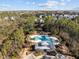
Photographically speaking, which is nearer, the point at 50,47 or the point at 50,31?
the point at 50,47

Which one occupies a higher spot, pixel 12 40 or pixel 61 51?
pixel 12 40

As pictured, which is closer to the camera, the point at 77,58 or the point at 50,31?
the point at 77,58

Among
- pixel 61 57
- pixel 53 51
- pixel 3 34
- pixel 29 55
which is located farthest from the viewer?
pixel 3 34

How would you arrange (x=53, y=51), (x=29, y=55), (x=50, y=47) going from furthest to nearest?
(x=50, y=47) → (x=53, y=51) → (x=29, y=55)

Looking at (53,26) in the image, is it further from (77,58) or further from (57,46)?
(77,58)

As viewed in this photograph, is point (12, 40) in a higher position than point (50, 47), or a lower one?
higher

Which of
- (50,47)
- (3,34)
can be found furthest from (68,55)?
(3,34)

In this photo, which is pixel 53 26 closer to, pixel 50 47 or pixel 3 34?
pixel 3 34

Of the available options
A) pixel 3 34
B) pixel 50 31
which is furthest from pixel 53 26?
pixel 3 34

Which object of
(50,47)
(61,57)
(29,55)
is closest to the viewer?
(61,57)
